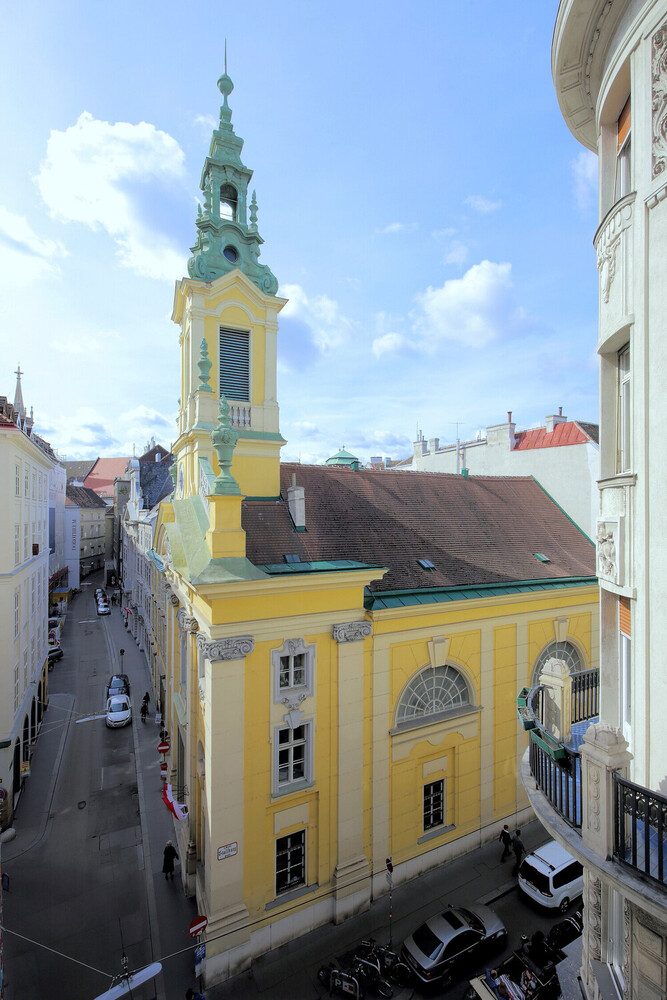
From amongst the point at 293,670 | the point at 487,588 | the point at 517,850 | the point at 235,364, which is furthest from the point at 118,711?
the point at 487,588

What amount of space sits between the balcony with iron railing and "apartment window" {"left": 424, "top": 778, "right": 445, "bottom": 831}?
6909 mm

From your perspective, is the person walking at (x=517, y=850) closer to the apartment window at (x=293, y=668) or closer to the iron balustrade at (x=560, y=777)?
the apartment window at (x=293, y=668)

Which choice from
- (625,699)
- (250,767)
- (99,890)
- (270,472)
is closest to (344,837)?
(250,767)

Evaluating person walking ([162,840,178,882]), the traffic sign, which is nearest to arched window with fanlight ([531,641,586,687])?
the traffic sign

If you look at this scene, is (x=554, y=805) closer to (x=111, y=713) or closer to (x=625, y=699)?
(x=625, y=699)

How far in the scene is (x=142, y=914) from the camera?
14.6 m

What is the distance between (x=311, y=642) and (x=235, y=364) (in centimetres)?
991

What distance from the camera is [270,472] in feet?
56.8

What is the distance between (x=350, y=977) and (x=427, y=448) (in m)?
28.5

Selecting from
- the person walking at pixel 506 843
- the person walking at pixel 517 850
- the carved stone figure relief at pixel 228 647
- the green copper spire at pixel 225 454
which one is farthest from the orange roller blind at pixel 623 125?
the person walking at pixel 506 843

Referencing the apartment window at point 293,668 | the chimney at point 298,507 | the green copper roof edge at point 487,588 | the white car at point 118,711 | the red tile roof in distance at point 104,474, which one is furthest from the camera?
the red tile roof in distance at point 104,474

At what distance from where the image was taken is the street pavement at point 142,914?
12234 millimetres

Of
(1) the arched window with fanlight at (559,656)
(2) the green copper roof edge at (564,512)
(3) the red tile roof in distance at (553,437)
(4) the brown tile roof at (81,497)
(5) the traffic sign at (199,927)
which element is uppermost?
(3) the red tile roof in distance at (553,437)

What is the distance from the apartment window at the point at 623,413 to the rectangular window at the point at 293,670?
923 centimetres
